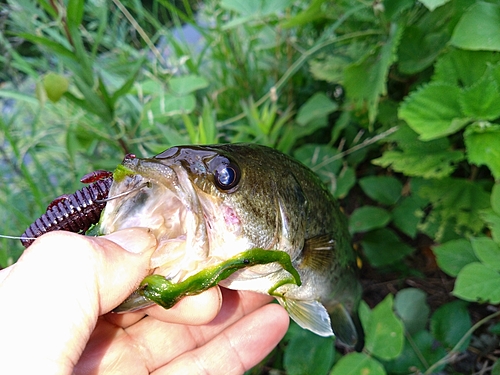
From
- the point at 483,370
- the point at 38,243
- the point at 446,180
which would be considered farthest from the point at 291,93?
the point at 38,243

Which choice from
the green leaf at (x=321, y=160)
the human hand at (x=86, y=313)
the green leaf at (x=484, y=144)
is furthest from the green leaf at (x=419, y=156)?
the human hand at (x=86, y=313)

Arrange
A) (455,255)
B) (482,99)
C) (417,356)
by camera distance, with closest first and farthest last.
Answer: (482,99) → (455,255) → (417,356)

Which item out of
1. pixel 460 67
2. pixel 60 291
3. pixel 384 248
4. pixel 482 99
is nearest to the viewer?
pixel 60 291

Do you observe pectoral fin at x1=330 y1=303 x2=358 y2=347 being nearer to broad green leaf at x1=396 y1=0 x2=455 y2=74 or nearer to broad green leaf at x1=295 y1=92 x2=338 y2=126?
broad green leaf at x1=295 y1=92 x2=338 y2=126

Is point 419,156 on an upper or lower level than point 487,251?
upper

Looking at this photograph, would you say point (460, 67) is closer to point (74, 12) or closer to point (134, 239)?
point (134, 239)

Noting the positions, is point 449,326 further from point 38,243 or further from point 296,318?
point 38,243

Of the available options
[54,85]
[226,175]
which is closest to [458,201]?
[226,175]
